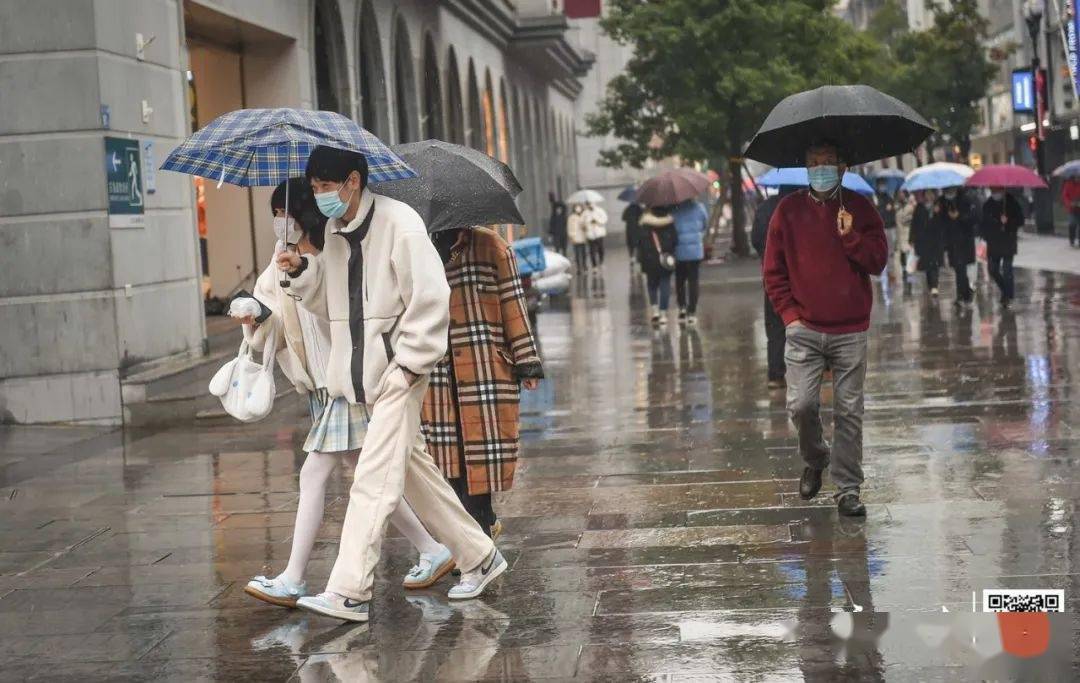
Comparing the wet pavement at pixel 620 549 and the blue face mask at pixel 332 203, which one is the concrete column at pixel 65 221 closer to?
the wet pavement at pixel 620 549

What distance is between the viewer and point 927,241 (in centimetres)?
2247

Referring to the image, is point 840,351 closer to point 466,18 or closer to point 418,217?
point 418,217

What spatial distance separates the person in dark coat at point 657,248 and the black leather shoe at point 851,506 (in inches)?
484

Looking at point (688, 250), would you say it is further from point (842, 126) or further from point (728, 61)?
point (728, 61)

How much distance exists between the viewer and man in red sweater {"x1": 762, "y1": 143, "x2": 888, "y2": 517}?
7707mm

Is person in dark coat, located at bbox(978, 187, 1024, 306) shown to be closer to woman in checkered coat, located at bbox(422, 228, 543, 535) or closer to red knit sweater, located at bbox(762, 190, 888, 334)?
red knit sweater, located at bbox(762, 190, 888, 334)

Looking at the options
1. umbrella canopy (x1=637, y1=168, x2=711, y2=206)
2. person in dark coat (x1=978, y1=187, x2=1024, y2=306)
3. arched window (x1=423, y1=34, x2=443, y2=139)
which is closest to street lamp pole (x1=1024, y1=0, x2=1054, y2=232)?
arched window (x1=423, y1=34, x2=443, y2=139)

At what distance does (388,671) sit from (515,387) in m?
1.75

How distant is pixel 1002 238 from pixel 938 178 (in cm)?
190

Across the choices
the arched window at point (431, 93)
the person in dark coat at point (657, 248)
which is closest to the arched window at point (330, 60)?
the person in dark coat at point (657, 248)

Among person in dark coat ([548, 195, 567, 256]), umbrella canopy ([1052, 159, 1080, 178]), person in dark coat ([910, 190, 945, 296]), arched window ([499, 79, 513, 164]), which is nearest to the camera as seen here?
person in dark coat ([910, 190, 945, 296])

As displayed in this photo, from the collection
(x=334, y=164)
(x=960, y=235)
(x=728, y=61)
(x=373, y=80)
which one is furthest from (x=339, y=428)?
(x=728, y=61)

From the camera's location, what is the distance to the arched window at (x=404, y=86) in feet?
87.2

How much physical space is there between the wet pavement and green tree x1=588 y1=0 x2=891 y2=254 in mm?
23399
